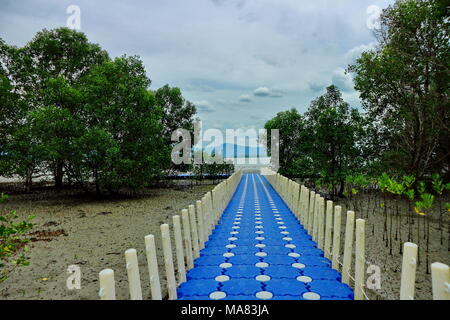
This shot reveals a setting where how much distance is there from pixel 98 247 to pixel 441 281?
7.04 m

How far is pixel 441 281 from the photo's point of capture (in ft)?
7.09

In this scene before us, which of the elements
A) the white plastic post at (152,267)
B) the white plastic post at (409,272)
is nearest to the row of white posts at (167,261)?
the white plastic post at (152,267)

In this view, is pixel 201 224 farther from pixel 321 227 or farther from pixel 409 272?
pixel 409 272

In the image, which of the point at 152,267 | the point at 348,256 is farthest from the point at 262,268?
the point at 152,267

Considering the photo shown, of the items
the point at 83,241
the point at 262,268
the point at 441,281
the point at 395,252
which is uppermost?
the point at 441,281

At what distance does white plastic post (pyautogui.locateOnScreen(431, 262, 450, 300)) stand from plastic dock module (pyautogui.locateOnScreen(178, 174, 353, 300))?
1.56 metres

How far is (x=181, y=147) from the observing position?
74.8ft

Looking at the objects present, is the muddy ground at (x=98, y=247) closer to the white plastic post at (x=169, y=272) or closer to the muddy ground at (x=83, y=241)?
the muddy ground at (x=83, y=241)

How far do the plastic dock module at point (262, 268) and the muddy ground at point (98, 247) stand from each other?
2.18 feet

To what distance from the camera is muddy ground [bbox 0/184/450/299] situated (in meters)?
4.59

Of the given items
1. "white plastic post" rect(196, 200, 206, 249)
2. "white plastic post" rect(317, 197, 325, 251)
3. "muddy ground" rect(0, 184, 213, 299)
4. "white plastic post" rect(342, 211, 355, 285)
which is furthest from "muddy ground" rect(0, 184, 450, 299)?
"white plastic post" rect(317, 197, 325, 251)

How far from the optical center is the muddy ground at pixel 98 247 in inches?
181
